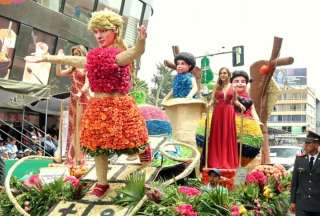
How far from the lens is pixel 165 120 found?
7.51 meters

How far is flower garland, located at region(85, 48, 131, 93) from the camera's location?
5.45 metres

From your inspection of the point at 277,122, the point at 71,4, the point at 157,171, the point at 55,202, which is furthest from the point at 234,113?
the point at 277,122

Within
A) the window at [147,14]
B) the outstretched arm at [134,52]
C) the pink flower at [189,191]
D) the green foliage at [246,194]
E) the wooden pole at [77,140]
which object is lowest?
the green foliage at [246,194]

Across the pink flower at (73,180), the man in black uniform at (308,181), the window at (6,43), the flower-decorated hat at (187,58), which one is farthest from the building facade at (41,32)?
the man in black uniform at (308,181)

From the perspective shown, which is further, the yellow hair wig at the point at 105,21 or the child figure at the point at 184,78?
the child figure at the point at 184,78

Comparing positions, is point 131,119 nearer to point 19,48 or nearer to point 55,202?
point 55,202

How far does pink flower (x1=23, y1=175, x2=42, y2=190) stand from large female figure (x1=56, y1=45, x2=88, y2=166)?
4.99ft

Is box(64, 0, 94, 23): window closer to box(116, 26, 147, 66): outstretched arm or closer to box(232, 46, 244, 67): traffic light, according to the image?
box(232, 46, 244, 67): traffic light

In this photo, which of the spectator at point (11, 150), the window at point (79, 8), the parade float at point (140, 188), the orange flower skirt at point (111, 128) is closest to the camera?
the parade float at point (140, 188)

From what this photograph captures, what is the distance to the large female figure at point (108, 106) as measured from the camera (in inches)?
210

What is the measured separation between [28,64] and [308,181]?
53.5 ft

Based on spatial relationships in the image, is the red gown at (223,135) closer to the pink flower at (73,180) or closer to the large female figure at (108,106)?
the large female figure at (108,106)

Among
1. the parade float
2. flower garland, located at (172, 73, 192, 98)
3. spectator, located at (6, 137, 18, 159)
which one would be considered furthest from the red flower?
spectator, located at (6, 137, 18, 159)

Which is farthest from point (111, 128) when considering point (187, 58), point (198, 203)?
point (187, 58)
